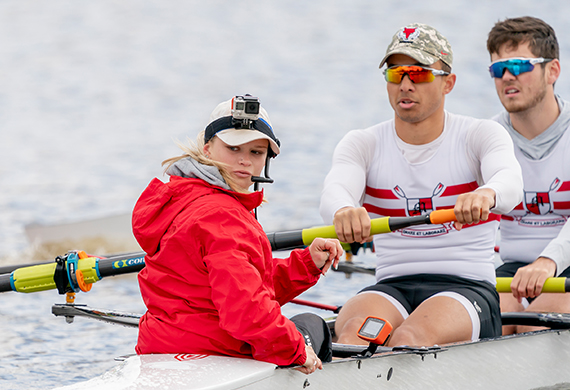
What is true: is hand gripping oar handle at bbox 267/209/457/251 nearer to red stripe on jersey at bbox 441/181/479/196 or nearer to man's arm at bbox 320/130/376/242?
man's arm at bbox 320/130/376/242

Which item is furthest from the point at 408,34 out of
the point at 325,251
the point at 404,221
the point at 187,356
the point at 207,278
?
the point at 187,356

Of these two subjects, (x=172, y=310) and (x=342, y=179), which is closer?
(x=172, y=310)

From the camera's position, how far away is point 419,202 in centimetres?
334

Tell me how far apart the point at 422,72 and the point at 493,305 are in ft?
3.53

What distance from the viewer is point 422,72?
3.26m

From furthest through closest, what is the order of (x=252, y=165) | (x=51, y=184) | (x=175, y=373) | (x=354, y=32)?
(x=354, y=32) < (x=51, y=184) < (x=252, y=165) < (x=175, y=373)

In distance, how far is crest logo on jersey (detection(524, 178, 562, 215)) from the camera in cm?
390

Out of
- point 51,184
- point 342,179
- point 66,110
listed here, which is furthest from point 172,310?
point 66,110

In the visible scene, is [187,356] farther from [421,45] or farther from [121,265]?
[421,45]

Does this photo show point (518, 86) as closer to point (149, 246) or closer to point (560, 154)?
point (560, 154)

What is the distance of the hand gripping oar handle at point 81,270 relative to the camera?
3.50 m

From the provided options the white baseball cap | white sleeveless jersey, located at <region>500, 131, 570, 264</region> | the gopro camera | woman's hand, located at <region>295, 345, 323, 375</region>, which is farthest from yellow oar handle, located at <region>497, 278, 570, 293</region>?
the gopro camera

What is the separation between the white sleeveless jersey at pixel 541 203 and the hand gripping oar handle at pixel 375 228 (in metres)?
1.24

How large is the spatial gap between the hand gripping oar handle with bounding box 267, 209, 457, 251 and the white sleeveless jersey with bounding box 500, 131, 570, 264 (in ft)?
4.07
